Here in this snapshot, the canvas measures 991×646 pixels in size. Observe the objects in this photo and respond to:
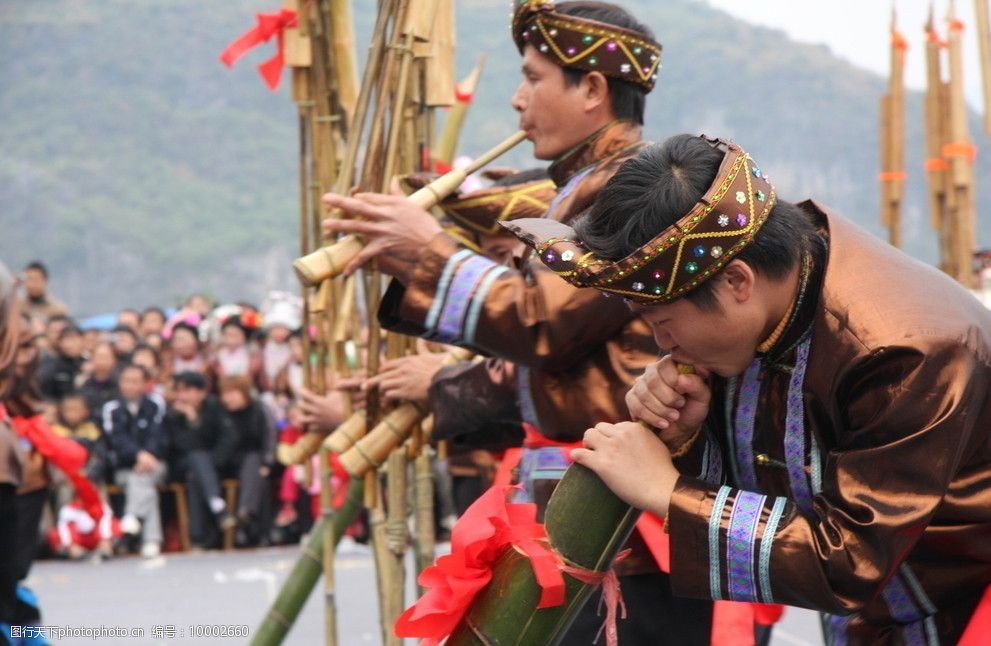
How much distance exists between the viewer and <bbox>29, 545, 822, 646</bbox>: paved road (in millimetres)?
6645

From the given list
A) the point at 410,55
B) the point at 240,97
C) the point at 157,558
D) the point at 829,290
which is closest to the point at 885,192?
the point at 410,55

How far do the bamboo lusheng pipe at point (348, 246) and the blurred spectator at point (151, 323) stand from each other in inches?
334

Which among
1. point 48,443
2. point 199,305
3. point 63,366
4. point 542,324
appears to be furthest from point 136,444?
point 542,324

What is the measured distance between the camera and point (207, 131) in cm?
4281

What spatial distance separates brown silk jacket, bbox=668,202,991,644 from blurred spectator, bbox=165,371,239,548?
7981 mm

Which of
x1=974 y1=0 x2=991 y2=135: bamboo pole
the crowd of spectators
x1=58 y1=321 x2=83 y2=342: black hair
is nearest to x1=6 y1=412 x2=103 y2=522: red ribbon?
x1=974 y1=0 x2=991 y2=135: bamboo pole

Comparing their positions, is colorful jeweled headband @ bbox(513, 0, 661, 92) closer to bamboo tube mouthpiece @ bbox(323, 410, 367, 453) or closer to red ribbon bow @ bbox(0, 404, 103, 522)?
bamboo tube mouthpiece @ bbox(323, 410, 367, 453)

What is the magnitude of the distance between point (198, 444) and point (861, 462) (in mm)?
8328

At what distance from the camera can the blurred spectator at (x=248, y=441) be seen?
9.95 m

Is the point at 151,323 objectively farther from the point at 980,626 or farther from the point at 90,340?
the point at 980,626

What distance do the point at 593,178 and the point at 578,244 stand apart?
0.95m

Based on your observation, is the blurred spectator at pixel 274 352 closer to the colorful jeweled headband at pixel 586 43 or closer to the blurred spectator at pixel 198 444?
the blurred spectator at pixel 198 444

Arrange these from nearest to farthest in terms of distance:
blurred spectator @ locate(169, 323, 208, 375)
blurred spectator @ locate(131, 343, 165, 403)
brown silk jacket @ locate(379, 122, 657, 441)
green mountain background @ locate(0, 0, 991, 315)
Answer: brown silk jacket @ locate(379, 122, 657, 441), blurred spectator @ locate(131, 343, 165, 403), blurred spectator @ locate(169, 323, 208, 375), green mountain background @ locate(0, 0, 991, 315)

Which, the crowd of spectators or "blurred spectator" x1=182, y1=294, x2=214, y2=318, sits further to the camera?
"blurred spectator" x1=182, y1=294, x2=214, y2=318
